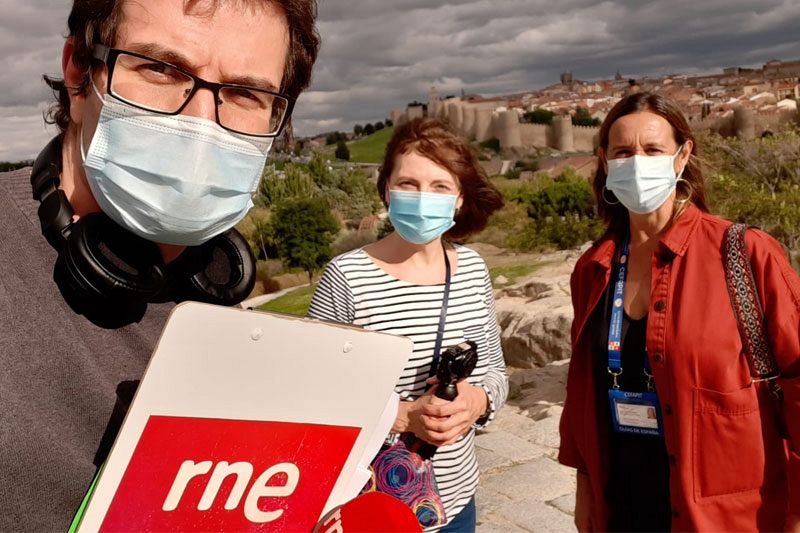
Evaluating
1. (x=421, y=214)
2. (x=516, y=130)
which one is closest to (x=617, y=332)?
(x=421, y=214)

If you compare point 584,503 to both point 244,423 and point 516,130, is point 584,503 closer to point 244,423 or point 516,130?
point 244,423

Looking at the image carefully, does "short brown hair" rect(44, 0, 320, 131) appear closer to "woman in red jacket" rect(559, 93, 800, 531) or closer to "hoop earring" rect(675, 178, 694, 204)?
"woman in red jacket" rect(559, 93, 800, 531)

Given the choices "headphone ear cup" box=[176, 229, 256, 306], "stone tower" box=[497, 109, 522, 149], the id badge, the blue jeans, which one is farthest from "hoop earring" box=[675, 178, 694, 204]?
"stone tower" box=[497, 109, 522, 149]

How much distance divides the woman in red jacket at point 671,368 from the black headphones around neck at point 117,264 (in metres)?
1.54

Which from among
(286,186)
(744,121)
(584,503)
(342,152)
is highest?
(584,503)

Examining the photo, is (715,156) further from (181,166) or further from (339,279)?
(181,166)

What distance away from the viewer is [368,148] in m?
93.8

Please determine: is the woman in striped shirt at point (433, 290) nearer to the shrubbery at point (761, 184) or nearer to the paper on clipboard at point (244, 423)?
the paper on clipboard at point (244, 423)

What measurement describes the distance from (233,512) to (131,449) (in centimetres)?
18

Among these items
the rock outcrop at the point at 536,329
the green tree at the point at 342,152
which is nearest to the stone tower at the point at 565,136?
the green tree at the point at 342,152

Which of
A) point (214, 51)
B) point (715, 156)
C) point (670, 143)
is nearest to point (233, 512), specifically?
point (214, 51)

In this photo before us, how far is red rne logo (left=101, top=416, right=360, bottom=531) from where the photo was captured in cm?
87

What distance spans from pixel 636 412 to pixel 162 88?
6.15ft

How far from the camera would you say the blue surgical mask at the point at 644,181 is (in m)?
2.73
